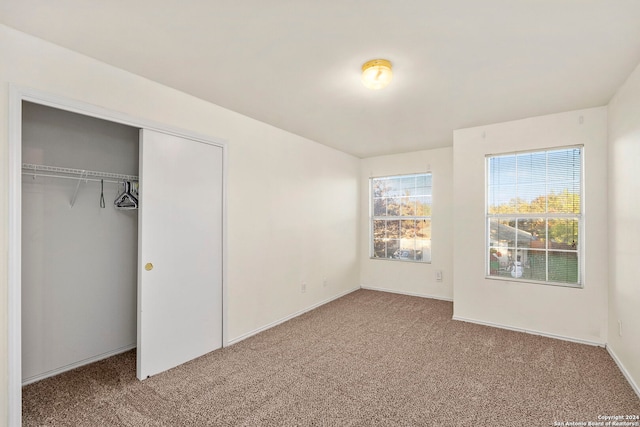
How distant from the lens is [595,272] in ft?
11.0

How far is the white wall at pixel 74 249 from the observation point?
8.60ft

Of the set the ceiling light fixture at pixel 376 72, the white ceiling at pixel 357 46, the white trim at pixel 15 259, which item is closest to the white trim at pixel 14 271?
the white trim at pixel 15 259

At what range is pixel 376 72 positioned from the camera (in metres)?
2.37

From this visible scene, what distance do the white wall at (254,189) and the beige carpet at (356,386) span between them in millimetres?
583

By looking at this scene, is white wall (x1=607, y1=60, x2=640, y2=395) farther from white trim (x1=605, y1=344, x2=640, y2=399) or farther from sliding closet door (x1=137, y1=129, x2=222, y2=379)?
sliding closet door (x1=137, y1=129, x2=222, y2=379)

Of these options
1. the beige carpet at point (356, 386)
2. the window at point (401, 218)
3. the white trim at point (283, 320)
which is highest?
the window at point (401, 218)

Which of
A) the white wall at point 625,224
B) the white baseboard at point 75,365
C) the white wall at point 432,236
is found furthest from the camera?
the white wall at point 432,236

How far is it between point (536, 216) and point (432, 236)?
1731mm

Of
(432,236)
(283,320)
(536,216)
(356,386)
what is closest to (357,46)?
(356,386)

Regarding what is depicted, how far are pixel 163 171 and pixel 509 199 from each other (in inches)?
154

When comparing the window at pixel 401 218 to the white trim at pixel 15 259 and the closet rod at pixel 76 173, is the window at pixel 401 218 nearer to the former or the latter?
the closet rod at pixel 76 173

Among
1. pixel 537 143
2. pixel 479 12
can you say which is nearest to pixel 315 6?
pixel 479 12

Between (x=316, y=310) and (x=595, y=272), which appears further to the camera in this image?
(x=316, y=310)

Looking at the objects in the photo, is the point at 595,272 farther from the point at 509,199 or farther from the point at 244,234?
the point at 244,234
